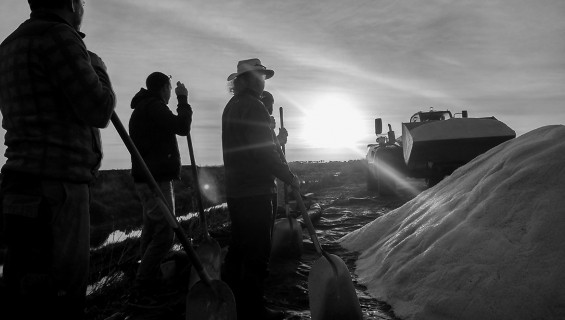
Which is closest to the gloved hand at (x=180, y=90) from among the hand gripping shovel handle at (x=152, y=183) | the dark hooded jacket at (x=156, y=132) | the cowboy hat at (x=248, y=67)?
the dark hooded jacket at (x=156, y=132)

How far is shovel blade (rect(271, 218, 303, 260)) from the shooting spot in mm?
4848

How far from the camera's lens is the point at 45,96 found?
163 centimetres

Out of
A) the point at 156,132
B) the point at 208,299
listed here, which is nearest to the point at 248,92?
the point at 156,132

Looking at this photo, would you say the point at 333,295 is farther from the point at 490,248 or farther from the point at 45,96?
the point at 45,96

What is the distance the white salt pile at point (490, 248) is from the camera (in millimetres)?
2402

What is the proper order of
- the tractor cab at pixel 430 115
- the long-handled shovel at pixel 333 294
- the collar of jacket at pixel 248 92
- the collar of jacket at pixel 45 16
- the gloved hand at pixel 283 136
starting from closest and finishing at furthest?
the collar of jacket at pixel 45 16 → the long-handled shovel at pixel 333 294 → the collar of jacket at pixel 248 92 → the gloved hand at pixel 283 136 → the tractor cab at pixel 430 115

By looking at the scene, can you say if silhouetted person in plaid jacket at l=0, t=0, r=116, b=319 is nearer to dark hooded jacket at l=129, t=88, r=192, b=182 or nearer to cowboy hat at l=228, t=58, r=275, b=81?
cowboy hat at l=228, t=58, r=275, b=81

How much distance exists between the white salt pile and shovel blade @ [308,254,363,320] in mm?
508

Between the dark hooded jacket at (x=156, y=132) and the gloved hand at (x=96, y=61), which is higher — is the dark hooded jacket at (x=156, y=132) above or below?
below

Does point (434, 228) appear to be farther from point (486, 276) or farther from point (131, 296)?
point (131, 296)

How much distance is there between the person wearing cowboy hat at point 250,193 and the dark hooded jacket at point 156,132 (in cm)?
76

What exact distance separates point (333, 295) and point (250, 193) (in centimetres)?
104

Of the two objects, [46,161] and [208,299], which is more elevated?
[46,161]

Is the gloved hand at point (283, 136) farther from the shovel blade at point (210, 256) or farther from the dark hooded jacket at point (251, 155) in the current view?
the dark hooded jacket at point (251, 155)
